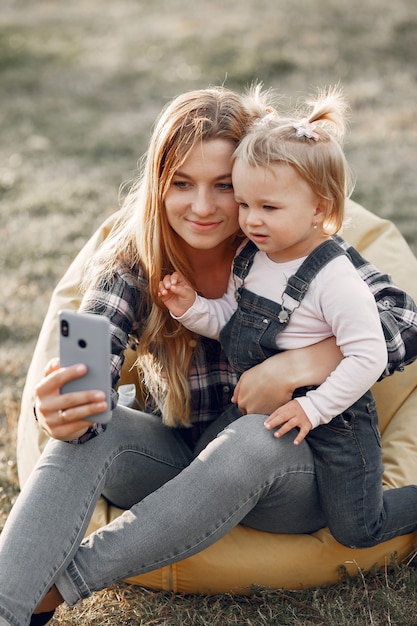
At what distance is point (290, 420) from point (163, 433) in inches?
21.5

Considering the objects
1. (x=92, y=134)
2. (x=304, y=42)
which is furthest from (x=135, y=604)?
(x=304, y=42)

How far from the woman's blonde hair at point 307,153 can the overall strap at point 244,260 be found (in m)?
0.24

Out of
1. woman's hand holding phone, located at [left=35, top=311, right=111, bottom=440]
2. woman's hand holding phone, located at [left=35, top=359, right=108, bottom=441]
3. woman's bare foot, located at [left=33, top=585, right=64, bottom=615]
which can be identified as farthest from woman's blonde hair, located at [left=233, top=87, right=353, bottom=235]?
woman's bare foot, located at [left=33, top=585, right=64, bottom=615]

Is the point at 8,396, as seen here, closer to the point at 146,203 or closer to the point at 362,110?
the point at 146,203

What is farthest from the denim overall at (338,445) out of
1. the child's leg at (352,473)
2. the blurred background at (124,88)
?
the blurred background at (124,88)

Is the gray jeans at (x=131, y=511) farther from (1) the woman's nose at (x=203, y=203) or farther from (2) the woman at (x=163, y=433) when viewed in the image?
(1) the woman's nose at (x=203, y=203)

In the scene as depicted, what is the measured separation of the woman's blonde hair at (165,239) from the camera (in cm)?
241

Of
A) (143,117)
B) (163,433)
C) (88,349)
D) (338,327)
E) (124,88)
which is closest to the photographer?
(88,349)

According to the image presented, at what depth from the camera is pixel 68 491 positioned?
2324 millimetres

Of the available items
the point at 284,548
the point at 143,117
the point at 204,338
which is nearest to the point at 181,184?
the point at 204,338

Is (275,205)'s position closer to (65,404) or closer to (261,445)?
(261,445)

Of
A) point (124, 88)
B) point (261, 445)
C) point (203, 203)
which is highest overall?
point (124, 88)

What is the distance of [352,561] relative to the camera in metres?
2.57

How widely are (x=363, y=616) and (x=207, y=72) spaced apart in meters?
7.08
